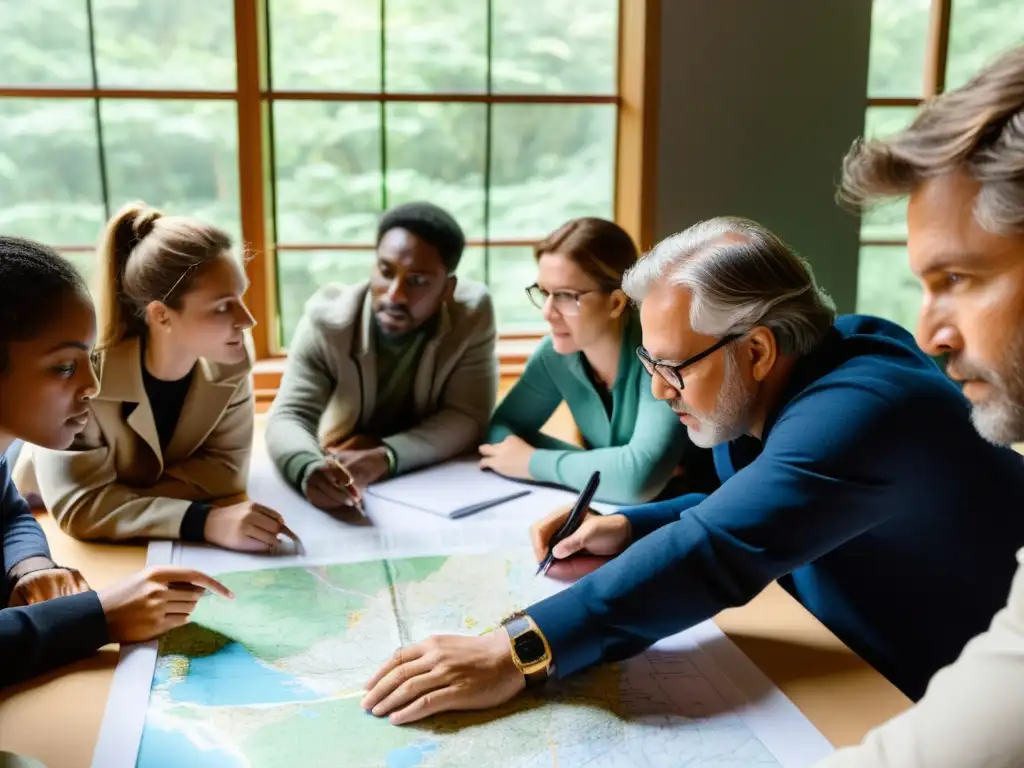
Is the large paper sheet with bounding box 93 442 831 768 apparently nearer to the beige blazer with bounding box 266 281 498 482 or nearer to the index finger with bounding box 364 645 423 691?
the index finger with bounding box 364 645 423 691

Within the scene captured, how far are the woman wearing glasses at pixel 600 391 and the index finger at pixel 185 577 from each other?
29.9 inches

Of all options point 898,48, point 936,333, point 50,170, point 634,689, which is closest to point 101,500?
point 634,689

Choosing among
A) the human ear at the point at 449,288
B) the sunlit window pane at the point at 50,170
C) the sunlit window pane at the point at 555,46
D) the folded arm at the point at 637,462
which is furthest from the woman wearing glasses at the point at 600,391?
the sunlit window pane at the point at 50,170

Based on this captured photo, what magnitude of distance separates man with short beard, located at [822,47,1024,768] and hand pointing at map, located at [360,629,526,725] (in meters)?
0.44

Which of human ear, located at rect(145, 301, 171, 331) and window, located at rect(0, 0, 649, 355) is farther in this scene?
window, located at rect(0, 0, 649, 355)

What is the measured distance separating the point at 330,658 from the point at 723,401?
2.07ft

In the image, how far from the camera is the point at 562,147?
301 cm

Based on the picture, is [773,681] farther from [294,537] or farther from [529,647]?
[294,537]

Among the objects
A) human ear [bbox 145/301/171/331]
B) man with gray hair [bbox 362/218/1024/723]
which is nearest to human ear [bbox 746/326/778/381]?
man with gray hair [bbox 362/218/1024/723]

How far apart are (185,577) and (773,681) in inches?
30.7

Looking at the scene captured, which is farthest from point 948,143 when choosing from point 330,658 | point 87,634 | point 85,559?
point 85,559

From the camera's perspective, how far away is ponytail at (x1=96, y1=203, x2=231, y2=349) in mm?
1690

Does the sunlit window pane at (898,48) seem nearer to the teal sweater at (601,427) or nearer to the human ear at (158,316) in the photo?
the teal sweater at (601,427)

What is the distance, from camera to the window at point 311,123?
8.82ft
